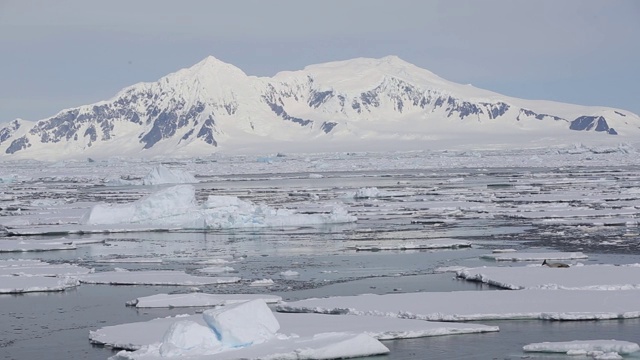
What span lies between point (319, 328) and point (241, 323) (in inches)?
52.2

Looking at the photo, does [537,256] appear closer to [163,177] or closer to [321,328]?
[321,328]

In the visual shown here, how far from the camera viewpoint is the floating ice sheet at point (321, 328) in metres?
11.8

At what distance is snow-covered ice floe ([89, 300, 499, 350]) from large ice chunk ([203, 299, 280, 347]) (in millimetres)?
293

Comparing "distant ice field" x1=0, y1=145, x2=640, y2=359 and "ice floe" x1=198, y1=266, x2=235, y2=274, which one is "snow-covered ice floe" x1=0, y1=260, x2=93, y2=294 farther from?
"ice floe" x1=198, y1=266, x2=235, y2=274

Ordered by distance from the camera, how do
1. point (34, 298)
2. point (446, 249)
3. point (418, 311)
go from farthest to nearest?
point (446, 249) → point (34, 298) → point (418, 311)

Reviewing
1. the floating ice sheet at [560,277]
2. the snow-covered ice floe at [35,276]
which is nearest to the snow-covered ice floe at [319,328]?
the floating ice sheet at [560,277]

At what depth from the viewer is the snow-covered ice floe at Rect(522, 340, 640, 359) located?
1080cm

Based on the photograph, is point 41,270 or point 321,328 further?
point 41,270

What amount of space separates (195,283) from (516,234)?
1002cm

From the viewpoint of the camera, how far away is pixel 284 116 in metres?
180

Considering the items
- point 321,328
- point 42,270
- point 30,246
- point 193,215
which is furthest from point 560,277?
point 193,215

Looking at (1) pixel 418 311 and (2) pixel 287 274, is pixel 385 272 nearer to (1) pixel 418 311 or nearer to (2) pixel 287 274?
(2) pixel 287 274

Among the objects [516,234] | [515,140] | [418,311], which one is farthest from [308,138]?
[418,311]

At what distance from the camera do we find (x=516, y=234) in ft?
77.3
